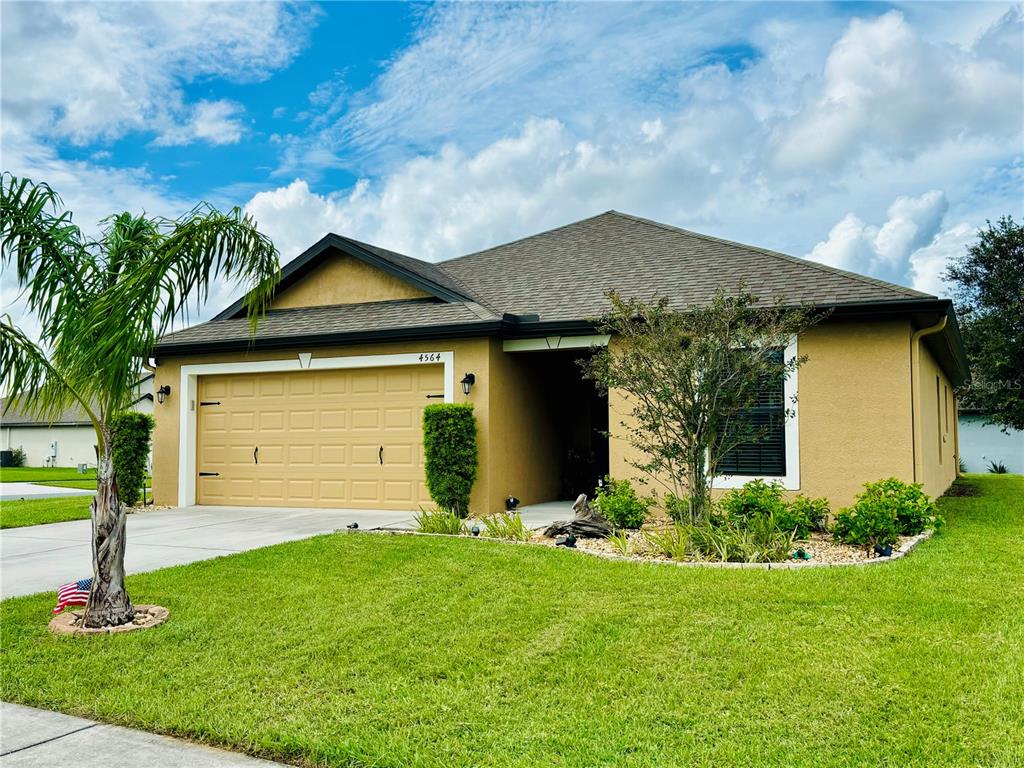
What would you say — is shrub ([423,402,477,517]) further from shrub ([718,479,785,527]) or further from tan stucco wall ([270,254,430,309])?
shrub ([718,479,785,527])

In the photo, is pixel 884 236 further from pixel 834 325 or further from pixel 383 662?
pixel 383 662

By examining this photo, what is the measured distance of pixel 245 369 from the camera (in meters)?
13.3

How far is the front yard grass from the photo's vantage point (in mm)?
11992

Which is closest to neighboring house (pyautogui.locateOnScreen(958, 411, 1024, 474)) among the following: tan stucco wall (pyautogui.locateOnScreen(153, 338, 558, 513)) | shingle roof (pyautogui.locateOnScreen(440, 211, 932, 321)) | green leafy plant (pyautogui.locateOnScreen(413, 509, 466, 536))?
shingle roof (pyautogui.locateOnScreen(440, 211, 932, 321))

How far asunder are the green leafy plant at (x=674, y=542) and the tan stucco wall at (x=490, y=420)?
392 cm

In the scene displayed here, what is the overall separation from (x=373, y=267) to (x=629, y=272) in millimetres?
4480

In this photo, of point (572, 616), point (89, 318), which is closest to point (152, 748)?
point (572, 616)

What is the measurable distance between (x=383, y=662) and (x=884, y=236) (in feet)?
60.4

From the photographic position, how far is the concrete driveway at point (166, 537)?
25.8 feet

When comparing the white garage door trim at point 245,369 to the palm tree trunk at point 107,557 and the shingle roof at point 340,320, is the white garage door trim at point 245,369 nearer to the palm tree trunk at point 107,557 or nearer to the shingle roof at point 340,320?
the shingle roof at point 340,320

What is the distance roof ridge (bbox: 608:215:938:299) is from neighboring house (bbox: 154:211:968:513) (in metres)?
0.05

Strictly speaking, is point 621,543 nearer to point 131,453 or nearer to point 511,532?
point 511,532

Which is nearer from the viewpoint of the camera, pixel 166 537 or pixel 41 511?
pixel 166 537

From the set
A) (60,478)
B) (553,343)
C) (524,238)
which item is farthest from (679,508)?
(60,478)
